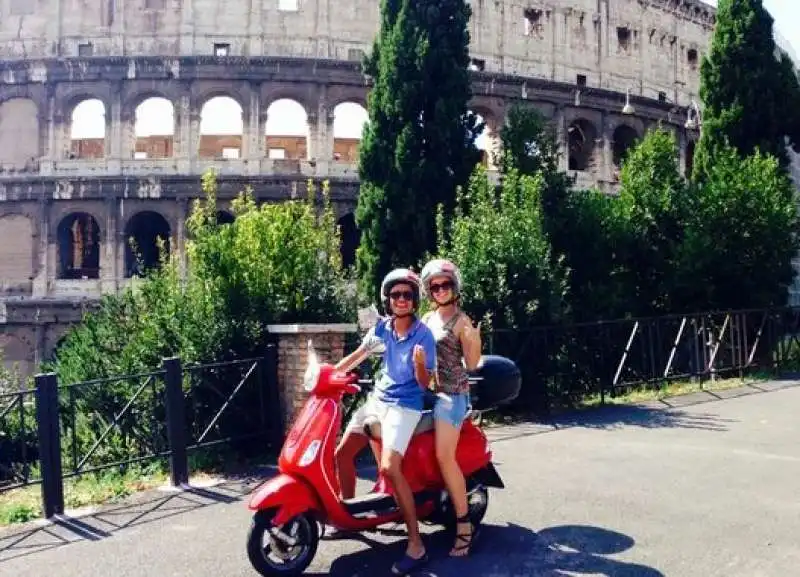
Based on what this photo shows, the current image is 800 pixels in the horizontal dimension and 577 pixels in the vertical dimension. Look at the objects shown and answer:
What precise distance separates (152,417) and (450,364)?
5.06 metres

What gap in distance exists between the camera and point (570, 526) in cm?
511

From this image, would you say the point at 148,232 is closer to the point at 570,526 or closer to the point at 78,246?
the point at 78,246

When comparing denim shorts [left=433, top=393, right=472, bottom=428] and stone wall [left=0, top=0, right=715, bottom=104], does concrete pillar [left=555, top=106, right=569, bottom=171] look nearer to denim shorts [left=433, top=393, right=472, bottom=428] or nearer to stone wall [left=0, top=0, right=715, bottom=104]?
stone wall [left=0, top=0, right=715, bottom=104]

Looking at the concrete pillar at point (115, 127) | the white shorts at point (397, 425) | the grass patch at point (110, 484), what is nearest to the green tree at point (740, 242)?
the grass patch at point (110, 484)

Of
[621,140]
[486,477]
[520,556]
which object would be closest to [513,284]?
[486,477]

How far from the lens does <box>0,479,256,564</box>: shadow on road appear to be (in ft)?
17.3

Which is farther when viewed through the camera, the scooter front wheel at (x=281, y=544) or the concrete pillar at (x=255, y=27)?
the concrete pillar at (x=255, y=27)

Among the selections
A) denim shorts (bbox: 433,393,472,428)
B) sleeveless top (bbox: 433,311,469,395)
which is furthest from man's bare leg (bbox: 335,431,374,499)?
sleeveless top (bbox: 433,311,469,395)

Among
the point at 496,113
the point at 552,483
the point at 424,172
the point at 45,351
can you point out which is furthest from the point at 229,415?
the point at 496,113

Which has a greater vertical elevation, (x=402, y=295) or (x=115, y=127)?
(x=115, y=127)

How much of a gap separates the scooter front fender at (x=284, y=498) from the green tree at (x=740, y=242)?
11.4 meters

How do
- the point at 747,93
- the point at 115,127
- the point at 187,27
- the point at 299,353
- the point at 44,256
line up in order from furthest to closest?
the point at 187,27
the point at 115,127
the point at 44,256
the point at 747,93
the point at 299,353

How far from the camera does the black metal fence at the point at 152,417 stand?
19.6ft

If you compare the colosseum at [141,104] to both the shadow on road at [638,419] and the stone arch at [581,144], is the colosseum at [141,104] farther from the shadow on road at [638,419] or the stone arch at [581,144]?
the shadow on road at [638,419]
